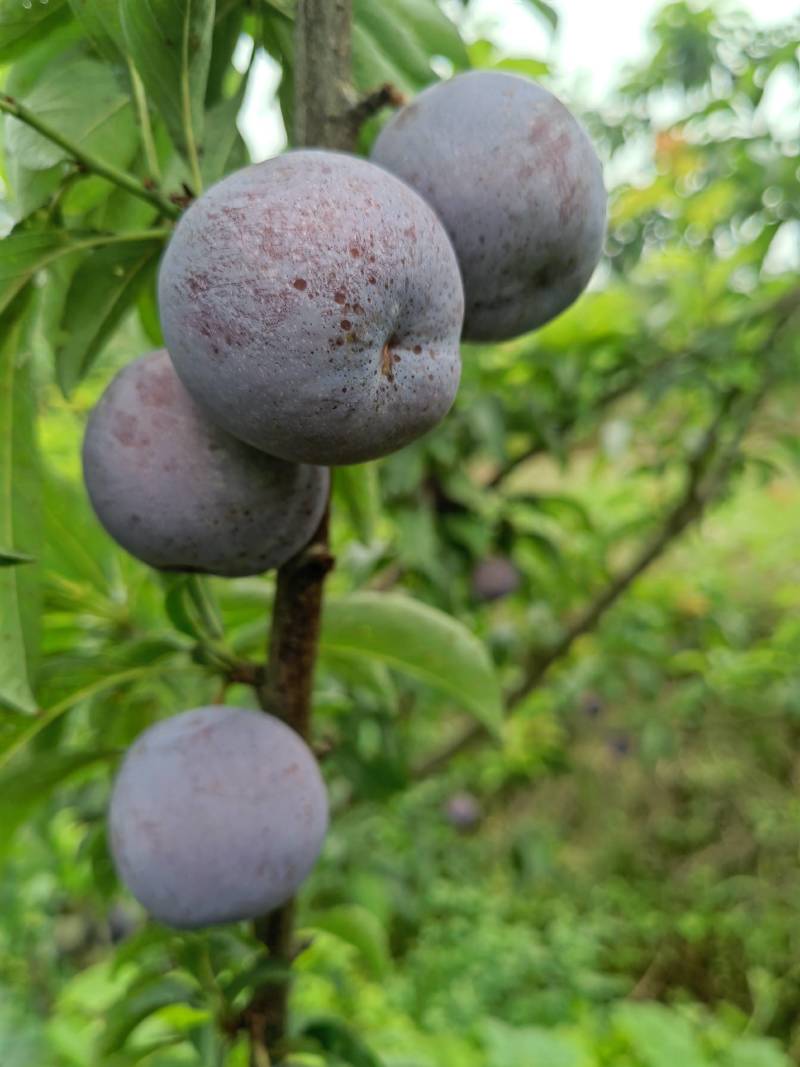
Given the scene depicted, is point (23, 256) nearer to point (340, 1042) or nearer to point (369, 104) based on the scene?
point (369, 104)

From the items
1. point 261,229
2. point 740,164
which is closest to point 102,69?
point 261,229

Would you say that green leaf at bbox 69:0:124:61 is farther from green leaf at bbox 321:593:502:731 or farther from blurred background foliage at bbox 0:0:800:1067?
green leaf at bbox 321:593:502:731

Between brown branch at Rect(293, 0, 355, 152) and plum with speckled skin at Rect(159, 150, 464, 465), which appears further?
brown branch at Rect(293, 0, 355, 152)

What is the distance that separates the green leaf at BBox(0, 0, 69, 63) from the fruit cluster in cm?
29

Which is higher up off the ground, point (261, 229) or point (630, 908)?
point (261, 229)

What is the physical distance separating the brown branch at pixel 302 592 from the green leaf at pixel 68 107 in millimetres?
204

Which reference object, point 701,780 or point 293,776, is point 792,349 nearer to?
point 293,776

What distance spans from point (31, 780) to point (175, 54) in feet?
2.38

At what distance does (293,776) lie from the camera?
0.81 metres

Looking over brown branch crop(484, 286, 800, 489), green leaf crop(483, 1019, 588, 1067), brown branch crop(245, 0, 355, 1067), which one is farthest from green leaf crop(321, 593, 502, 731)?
green leaf crop(483, 1019, 588, 1067)

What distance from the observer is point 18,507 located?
0.78 m

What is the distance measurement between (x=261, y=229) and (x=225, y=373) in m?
0.09

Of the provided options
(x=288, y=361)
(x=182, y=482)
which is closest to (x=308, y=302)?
(x=288, y=361)

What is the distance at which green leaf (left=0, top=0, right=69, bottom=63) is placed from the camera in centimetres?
70
